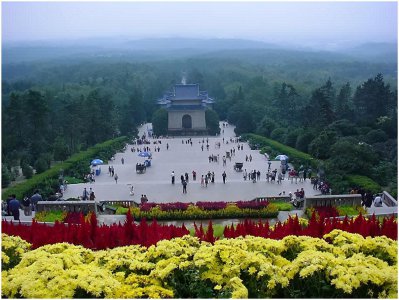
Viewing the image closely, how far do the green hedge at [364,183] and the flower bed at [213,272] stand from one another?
1326cm

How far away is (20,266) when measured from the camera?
6.41 meters

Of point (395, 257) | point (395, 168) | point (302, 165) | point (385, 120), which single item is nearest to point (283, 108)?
point (385, 120)

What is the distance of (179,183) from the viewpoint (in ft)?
73.6

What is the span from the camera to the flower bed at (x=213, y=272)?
18.4ft

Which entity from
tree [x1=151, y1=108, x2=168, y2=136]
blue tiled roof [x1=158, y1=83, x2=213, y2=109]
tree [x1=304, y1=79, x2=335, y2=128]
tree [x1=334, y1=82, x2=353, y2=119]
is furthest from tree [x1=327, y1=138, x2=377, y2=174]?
blue tiled roof [x1=158, y1=83, x2=213, y2=109]

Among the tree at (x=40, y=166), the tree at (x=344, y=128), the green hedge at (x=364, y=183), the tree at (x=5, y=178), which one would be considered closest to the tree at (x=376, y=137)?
the tree at (x=344, y=128)

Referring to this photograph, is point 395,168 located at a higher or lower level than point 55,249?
lower

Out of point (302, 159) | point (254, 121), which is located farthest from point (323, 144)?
point (254, 121)

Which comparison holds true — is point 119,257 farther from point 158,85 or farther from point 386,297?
point 158,85

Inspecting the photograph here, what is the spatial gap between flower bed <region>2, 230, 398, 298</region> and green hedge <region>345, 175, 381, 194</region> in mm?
13258

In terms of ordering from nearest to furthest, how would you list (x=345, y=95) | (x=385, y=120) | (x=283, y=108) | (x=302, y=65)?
(x=385, y=120) < (x=345, y=95) < (x=283, y=108) < (x=302, y=65)

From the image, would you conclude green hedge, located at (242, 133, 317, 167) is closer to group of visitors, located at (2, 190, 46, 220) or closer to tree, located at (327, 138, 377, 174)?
tree, located at (327, 138, 377, 174)

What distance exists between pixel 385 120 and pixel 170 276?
1119 inches

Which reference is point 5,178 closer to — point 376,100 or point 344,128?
point 344,128
